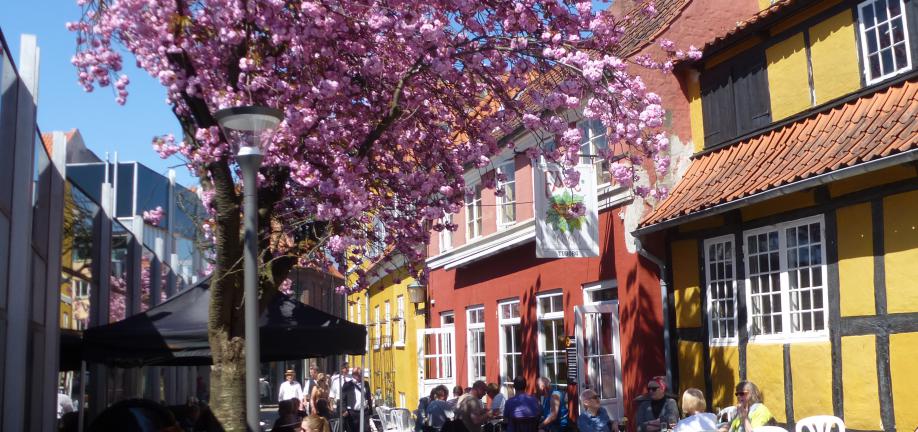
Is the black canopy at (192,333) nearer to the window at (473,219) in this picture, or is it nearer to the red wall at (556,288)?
the red wall at (556,288)

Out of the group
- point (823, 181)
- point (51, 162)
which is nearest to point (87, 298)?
point (51, 162)

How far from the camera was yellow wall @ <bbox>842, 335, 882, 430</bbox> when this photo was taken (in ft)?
33.4

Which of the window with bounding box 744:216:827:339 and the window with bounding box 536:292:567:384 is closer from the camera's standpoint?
the window with bounding box 744:216:827:339

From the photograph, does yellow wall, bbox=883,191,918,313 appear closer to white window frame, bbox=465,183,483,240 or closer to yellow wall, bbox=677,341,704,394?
yellow wall, bbox=677,341,704,394

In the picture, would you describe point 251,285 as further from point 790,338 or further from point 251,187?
point 790,338

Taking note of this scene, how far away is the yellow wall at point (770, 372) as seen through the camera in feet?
38.1

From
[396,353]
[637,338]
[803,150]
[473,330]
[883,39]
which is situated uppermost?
[883,39]

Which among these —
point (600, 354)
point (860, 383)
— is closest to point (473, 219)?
point (600, 354)

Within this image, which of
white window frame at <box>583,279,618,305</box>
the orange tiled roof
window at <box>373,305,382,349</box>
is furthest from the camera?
window at <box>373,305,382,349</box>

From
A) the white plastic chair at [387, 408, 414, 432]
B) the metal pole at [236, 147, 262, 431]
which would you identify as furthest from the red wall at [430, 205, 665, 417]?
the metal pole at [236, 147, 262, 431]

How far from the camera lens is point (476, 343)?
2156 centimetres

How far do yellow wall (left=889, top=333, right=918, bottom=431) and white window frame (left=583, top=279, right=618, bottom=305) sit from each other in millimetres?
5690

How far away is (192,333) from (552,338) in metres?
8.45

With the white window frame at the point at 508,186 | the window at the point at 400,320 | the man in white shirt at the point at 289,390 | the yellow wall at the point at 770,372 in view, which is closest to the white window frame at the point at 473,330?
the white window frame at the point at 508,186
